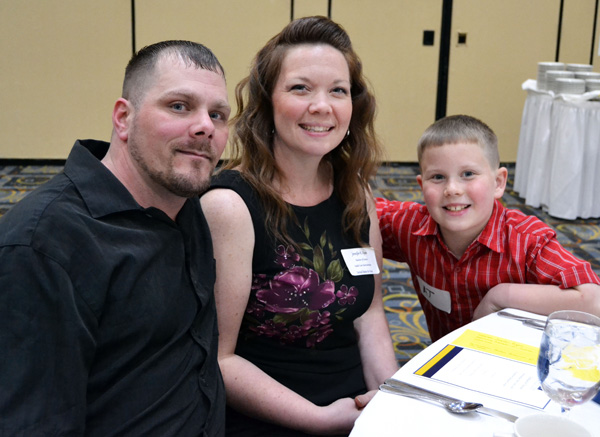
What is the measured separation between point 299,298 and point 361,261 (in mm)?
213

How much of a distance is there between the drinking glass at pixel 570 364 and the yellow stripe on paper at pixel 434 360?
233 mm

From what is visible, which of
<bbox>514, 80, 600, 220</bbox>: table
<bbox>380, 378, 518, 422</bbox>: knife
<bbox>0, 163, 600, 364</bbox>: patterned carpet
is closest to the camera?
<bbox>380, 378, 518, 422</bbox>: knife

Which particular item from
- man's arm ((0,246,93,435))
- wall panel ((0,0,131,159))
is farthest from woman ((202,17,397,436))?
wall panel ((0,0,131,159))

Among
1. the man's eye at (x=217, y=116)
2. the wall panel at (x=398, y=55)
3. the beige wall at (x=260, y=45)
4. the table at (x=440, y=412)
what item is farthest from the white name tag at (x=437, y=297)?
the wall panel at (x=398, y=55)

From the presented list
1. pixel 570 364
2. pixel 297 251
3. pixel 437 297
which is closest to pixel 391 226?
pixel 437 297

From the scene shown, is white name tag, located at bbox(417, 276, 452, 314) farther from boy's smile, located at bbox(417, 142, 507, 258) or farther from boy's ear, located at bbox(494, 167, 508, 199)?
Answer: boy's ear, located at bbox(494, 167, 508, 199)

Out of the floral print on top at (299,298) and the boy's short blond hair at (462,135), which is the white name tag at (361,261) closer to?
the floral print on top at (299,298)

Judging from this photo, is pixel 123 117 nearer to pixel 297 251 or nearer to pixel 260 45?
pixel 297 251

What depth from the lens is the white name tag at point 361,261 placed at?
1574 mm

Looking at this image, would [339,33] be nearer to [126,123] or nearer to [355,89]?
[355,89]

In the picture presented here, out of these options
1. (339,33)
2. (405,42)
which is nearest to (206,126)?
(339,33)

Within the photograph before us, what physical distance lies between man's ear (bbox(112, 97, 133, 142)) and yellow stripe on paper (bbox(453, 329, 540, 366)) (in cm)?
79

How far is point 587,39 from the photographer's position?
6.33m

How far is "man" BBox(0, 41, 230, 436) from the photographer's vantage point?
90cm
